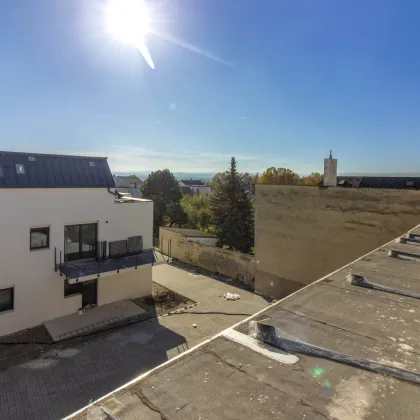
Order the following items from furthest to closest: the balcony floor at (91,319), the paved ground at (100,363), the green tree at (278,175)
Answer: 1. the green tree at (278,175)
2. the balcony floor at (91,319)
3. the paved ground at (100,363)

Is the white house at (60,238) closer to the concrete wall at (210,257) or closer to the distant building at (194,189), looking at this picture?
the concrete wall at (210,257)

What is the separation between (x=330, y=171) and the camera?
1292 centimetres

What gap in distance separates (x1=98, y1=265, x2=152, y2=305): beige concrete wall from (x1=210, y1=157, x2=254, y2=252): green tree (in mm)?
13545

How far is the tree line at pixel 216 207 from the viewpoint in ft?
89.3

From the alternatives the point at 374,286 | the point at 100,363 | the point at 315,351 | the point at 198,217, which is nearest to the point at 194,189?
the point at 198,217

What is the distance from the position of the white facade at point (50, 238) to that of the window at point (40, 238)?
13cm

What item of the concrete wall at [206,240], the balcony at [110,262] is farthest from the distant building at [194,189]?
the balcony at [110,262]

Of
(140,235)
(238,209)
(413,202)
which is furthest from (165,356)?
(238,209)

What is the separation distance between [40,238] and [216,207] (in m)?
18.8

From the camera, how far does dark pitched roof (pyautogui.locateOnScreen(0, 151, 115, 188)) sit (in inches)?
388

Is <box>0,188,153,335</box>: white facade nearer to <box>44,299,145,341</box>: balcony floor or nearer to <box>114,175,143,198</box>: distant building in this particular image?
<box>44,299,145,341</box>: balcony floor

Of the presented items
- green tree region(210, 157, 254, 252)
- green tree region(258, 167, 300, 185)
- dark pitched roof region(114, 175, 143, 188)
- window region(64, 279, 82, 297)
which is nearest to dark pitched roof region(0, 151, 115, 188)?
window region(64, 279, 82, 297)

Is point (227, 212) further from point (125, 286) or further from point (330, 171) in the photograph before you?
point (125, 286)

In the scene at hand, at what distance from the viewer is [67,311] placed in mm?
11461
